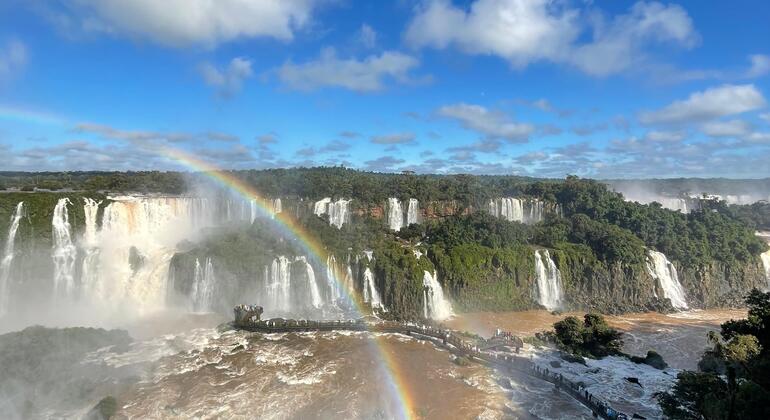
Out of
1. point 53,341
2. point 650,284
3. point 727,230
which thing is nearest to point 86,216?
point 53,341

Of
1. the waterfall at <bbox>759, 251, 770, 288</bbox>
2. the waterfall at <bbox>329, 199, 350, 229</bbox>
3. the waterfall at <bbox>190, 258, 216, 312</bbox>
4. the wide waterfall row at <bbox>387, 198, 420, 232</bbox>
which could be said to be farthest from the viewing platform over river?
the waterfall at <bbox>759, 251, 770, 288</bbox>

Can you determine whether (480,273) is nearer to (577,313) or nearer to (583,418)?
(577,313)

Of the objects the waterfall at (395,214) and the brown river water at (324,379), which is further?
the waterfall at (395,214)

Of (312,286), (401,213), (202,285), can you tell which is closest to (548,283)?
(401,213)

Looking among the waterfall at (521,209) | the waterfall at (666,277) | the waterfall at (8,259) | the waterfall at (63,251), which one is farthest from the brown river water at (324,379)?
the waterfall at (521,209)

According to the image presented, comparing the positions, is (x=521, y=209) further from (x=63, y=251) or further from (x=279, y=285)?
(x=63, y=251)

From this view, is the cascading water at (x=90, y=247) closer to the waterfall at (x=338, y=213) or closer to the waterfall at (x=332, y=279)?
the waterfall at (x=332, y=279)

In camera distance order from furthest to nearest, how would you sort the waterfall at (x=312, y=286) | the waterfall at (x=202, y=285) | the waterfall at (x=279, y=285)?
the waterfall at (x=312, y=286), the waterfall at (x=279, y=285), the waterfall at (x=202, y=285)
